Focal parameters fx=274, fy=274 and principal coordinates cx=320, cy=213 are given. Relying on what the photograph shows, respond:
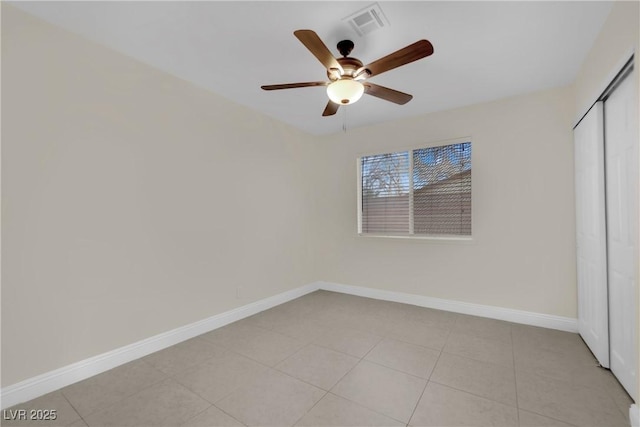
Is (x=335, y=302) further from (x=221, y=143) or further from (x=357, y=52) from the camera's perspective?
(x=357, y=52)

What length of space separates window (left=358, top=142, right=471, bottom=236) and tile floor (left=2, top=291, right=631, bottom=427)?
1.34 m

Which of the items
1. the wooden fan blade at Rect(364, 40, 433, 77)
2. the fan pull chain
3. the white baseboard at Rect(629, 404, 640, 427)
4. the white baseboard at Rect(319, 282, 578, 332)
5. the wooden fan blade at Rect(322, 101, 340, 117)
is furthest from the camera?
the fan pull chain

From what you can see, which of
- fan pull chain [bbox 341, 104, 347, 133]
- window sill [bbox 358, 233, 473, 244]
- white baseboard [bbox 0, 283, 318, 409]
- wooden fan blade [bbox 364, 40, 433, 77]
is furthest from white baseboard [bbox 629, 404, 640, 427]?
fan pull chain [bbox 341, 104, 347, 133]

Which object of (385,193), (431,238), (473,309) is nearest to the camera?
(473,309)

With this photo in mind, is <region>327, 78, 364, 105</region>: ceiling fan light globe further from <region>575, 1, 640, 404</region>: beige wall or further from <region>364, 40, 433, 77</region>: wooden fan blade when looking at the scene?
<region>575, 1, 640, 404</region>: beige wall

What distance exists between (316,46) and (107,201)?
2073 millimetres

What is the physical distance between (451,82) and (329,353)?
2955 mm

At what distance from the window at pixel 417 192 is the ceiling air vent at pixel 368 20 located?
2.13m

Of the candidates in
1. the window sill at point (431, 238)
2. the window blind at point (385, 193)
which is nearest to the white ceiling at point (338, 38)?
the window blind at point (385, 193)

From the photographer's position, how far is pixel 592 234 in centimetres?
234

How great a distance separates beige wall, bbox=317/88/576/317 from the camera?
9.61 ft

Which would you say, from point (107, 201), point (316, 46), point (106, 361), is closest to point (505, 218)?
point (316, 46)

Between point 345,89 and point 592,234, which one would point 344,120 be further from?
point 592,234

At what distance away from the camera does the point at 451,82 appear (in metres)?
2.84
